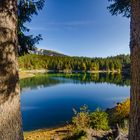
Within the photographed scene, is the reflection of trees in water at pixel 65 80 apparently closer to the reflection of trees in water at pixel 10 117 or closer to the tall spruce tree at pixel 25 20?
the tall spruce tree at pixel 25 20

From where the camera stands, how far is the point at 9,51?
179 inches

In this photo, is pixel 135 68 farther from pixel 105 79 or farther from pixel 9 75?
pixel 105 79

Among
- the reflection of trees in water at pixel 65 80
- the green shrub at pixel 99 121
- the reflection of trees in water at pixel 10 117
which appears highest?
the reflection of trees in water at pixel 10 117

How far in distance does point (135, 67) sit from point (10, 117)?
197 centimetres

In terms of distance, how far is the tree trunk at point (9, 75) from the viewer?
445 centimetres

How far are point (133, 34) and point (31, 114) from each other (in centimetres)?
2988

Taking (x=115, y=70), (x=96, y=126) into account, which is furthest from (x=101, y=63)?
(x=96, y=126)

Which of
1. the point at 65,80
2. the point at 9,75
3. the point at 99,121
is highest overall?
the point at 9,75

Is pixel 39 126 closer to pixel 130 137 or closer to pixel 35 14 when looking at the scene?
pixel 35 14

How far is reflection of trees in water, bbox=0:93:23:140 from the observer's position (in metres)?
4.43

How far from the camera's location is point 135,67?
4.40 m

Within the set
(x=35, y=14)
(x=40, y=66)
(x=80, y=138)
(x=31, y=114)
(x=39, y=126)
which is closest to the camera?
(x=35, y=14)

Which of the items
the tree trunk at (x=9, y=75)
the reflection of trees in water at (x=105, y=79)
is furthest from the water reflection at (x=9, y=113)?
the reflection of trees in water at (x=105, y=79)

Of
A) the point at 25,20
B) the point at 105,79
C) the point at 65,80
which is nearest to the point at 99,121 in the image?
the point at 25,20
